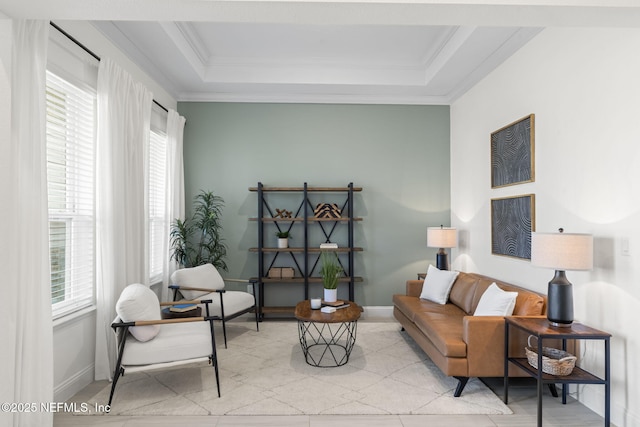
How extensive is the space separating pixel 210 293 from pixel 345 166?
2618mm

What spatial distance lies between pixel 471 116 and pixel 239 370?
412 centimetres

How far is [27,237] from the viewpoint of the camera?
2520 millimetres

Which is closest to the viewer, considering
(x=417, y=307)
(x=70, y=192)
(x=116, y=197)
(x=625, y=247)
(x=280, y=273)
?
(x=625, y=247)

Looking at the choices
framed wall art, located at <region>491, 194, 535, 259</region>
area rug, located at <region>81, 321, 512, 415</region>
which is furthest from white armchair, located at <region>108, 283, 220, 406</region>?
framed wall art, located at <region>491, 194, 535, 259</region>

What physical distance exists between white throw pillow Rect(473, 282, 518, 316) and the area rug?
24.9 inches

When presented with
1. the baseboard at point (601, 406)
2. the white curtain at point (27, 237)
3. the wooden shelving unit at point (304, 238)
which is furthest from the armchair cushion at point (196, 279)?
the baseboard at point (601, 406)

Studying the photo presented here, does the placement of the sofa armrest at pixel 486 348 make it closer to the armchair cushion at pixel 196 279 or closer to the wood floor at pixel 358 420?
the wood floor at pixel 358 420

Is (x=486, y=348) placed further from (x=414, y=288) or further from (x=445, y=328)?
(x=414, y=288)

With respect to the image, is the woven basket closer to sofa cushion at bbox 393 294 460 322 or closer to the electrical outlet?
the electrical outlet

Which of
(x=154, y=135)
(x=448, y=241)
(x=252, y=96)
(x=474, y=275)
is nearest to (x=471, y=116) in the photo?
(x=448, y=241)

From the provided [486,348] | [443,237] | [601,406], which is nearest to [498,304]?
[486,348]

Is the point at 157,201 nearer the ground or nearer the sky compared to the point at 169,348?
nearer the sky

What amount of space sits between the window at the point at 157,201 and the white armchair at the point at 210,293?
390 millimetres

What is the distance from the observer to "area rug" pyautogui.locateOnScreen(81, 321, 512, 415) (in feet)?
9.93
